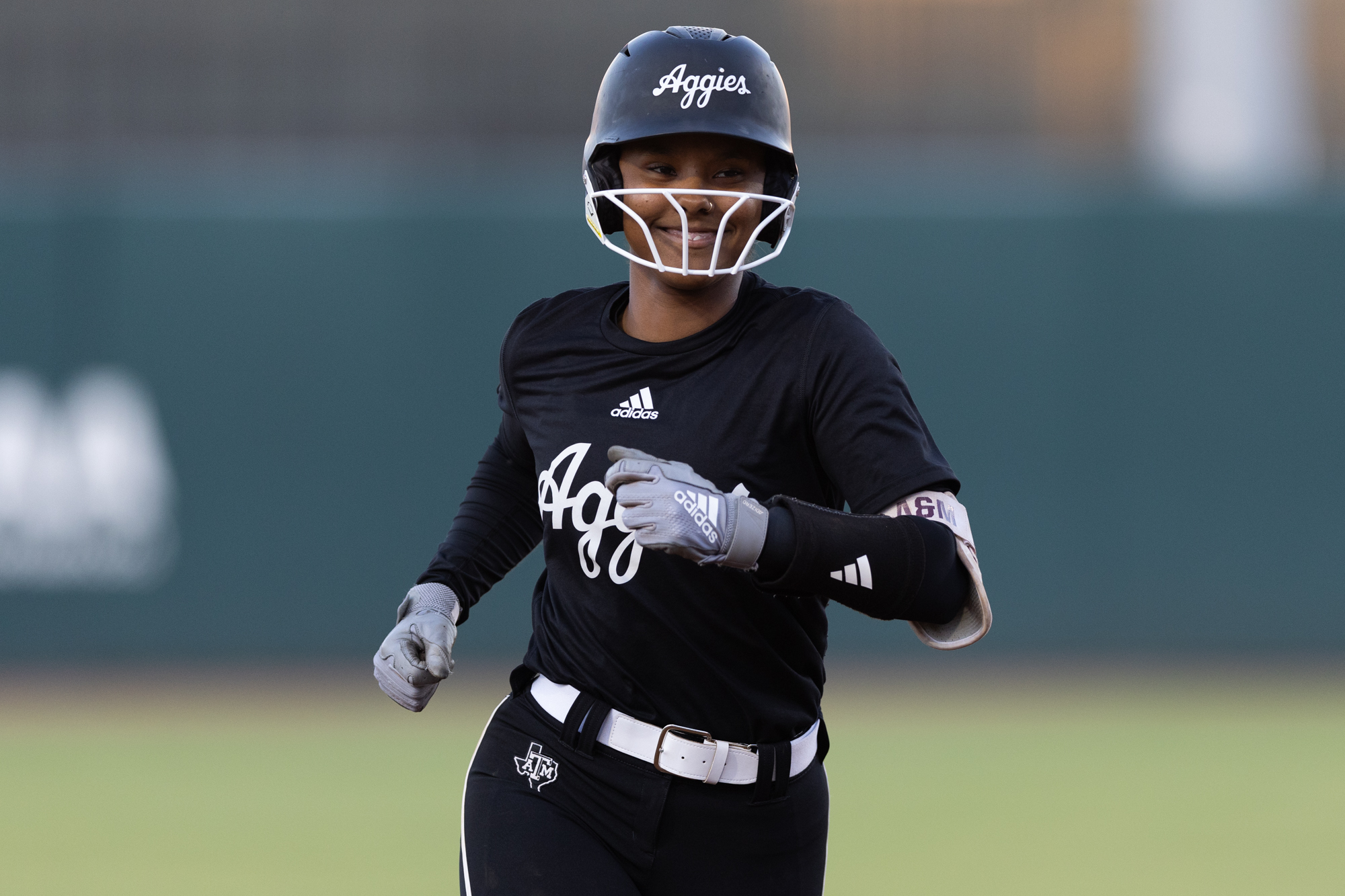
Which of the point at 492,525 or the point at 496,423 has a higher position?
the point at 492,525

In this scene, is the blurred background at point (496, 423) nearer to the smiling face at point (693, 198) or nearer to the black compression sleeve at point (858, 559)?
the smiling face at point (693, 198)

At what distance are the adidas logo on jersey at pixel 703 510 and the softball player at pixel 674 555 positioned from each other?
112mm

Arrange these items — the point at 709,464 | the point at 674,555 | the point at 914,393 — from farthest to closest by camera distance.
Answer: the point at 914,393
the point at 709,464
the point at 674,555

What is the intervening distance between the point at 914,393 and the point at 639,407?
23.1ft

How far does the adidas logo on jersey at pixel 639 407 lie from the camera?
10.5 feet

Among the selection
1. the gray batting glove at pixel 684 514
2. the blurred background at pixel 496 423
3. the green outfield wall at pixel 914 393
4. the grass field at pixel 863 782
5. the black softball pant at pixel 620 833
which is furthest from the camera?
the green outfield wall at pixel 914 393

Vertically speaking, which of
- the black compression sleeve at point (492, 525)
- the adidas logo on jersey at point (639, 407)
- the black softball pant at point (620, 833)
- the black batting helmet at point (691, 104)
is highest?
the black batting helmet at point (691, 104)

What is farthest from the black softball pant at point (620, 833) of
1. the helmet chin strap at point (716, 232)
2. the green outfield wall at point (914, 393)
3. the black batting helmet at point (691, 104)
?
the green outfield wall at point (914, 393)

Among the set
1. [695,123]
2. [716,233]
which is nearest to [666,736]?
[716,233]

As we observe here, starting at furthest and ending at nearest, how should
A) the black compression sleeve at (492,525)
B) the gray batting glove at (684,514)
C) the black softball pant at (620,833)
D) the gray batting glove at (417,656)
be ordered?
the black compression sleeve at (492,525) < the gray batting glove at (417,656) < the black softball pant at (620,833) < the gray batting glove at (684,514)

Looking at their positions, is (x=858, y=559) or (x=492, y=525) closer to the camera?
(x=858, y=559)

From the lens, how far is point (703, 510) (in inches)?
109

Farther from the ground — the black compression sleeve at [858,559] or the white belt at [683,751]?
the black compression sleeve at [858,559]

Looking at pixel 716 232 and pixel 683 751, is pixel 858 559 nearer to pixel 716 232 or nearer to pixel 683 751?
pixel 683 751
